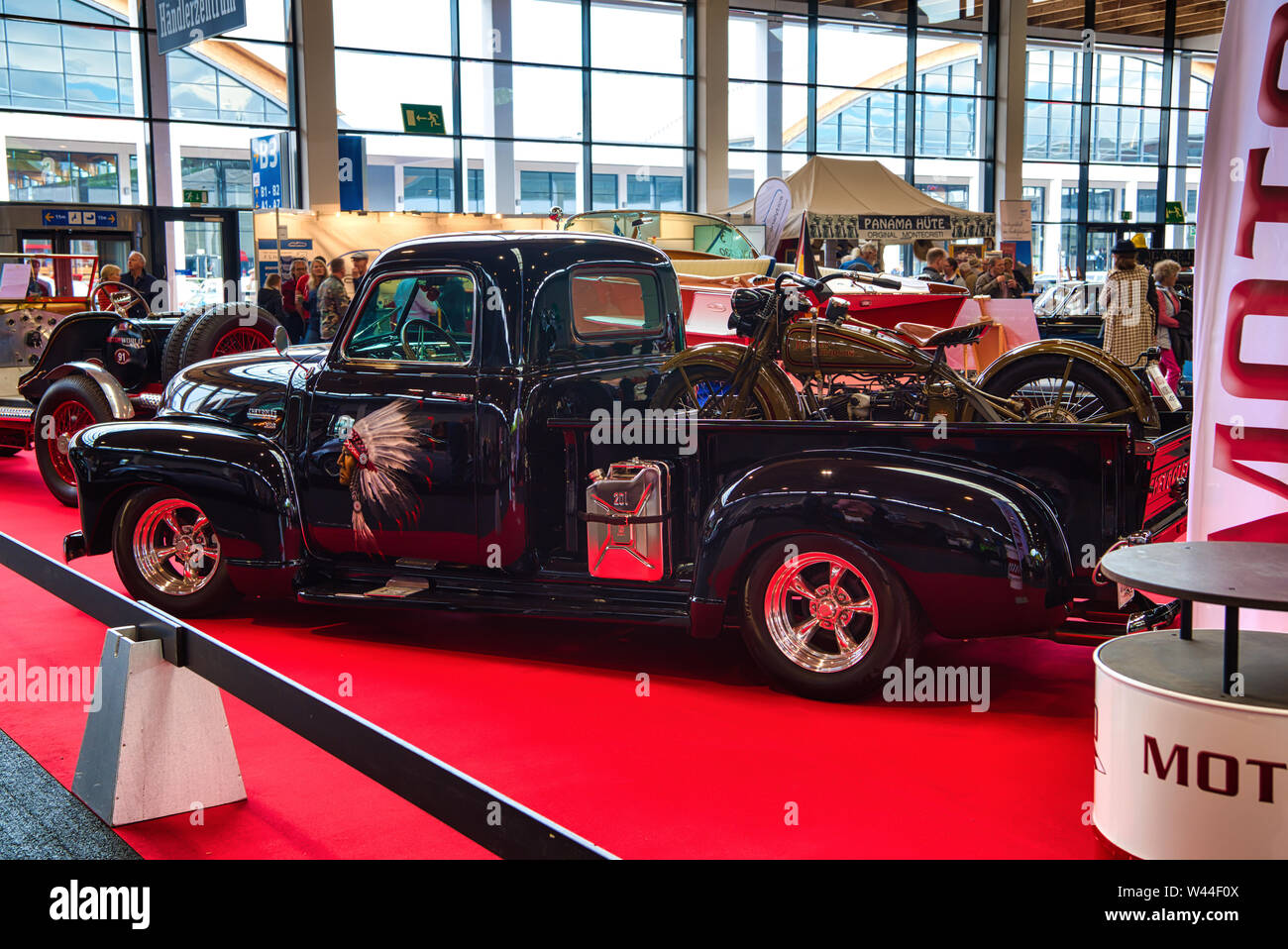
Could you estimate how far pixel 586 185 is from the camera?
70.7 feet

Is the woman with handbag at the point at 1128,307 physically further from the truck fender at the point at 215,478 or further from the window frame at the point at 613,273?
the truck fender at the point at 215,478

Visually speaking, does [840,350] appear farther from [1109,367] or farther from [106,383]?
[106,383]

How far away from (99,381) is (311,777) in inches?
211

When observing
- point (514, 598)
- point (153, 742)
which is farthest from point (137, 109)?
point (153, 742)

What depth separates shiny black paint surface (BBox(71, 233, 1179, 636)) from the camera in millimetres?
4102

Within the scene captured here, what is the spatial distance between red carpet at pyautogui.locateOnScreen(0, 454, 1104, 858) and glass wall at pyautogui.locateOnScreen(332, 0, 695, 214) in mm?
15490

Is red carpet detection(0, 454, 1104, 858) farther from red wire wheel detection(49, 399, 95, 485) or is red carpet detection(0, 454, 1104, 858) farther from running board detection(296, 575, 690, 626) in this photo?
red wire wheel detection(49, 399, 95, 485)

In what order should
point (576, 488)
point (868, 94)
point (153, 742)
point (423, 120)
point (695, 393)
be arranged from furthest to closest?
point (868, 94) < point (423, 120) < point (695, 393) < point (576, 488) < point (153, 742)

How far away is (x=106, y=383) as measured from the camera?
820 cm

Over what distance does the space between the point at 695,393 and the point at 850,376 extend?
0.77 m

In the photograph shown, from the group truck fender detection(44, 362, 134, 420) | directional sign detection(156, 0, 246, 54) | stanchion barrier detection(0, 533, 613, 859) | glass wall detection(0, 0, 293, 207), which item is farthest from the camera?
glass wall detection(0, 0, 293, 207)

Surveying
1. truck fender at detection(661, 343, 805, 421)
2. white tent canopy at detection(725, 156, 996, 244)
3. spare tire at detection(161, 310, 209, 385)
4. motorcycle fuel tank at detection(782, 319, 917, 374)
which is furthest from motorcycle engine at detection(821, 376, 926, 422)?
white tent canopy at detection(725, 156, 996, 244)
